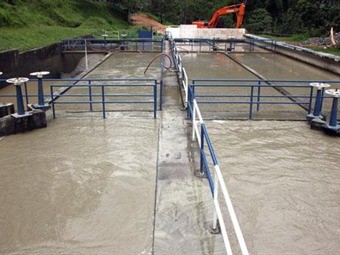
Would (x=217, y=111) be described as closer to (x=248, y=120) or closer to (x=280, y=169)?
(x=248, y=120)

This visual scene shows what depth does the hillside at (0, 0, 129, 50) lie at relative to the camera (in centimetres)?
2221

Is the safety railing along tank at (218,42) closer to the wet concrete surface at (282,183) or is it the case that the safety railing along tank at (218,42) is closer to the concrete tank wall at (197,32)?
the concrete tank wall at (197,32)

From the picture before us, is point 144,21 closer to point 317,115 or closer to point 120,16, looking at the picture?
point 120,16

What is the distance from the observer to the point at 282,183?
6672 mm

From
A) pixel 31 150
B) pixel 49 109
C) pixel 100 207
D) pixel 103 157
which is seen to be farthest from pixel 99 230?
pixel 49 109

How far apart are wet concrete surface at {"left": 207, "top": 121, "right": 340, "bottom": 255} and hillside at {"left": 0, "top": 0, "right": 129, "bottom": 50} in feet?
45.7

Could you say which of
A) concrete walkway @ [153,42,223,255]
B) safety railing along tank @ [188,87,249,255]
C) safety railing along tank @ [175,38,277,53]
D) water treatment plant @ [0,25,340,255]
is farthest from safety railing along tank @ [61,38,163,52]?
safety railing along tank @ [188,87,249,255]

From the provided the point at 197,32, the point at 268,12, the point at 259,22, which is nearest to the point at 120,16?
the point at 197,32

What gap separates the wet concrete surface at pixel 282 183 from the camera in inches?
202

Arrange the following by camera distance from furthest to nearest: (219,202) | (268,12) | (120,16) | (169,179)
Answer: (268,12) < (120,16) < (169,179) < (219,202)

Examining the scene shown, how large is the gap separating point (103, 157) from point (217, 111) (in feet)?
15.3

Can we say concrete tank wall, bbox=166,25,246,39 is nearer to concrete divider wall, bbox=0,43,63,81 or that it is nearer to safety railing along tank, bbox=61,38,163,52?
safety railing along tank, bbox=61,38,163,52

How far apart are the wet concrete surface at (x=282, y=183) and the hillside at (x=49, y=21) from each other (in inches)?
549

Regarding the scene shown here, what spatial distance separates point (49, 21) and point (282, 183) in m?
31.0
